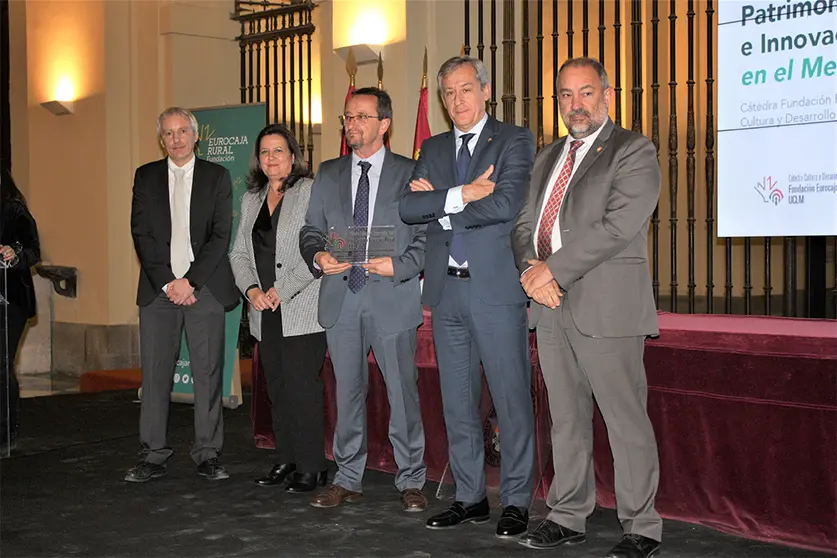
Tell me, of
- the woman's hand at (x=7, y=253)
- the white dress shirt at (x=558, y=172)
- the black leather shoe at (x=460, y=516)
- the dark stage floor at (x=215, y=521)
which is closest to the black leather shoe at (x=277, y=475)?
the dark stage floor at (x=215, y=521)

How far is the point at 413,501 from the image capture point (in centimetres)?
367

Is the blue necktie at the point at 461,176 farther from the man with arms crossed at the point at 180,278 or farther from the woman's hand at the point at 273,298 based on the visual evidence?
the man with arms crossed at the point at 180,278

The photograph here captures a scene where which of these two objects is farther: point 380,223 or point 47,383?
point 47,383

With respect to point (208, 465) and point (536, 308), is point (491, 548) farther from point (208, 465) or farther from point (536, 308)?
point (208, 465)

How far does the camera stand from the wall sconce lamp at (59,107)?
8.73 meters

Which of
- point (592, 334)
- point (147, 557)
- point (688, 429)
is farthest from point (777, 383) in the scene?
point (147, 557)

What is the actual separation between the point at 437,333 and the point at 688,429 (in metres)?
0.95

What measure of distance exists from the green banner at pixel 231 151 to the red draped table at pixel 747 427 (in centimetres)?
323

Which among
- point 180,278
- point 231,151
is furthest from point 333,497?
point 231,151

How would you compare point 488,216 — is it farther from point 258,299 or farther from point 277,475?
point 277,475

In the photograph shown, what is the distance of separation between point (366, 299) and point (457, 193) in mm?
637

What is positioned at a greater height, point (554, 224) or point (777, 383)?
point (554, 224)

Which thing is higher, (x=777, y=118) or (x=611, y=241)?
(x=777, y=118)

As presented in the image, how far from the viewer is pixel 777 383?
3.14 m
